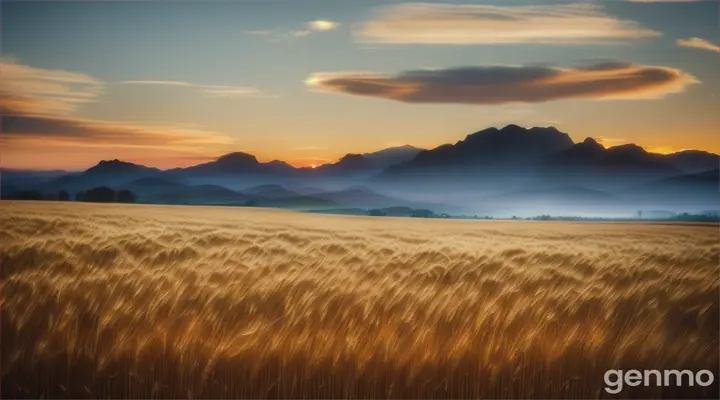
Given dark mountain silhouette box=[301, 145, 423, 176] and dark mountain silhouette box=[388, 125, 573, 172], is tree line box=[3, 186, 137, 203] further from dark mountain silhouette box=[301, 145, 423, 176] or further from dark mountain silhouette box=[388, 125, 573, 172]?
dark mountain silhouette box=[388, 125, 573, 172]

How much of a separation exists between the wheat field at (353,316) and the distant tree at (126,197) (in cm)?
39

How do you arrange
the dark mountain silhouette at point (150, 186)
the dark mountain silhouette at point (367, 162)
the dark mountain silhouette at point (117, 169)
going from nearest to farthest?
the dark mountain silhouette at point (367, 162) < the dark mountain silhouette at point (117, 169) < the dark mountain silhouette at point (150, 186)

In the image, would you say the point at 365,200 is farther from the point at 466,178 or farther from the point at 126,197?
the point at 126,197

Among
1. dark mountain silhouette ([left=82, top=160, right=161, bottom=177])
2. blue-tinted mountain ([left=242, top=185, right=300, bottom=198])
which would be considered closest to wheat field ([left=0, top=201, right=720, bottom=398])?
blue-tinted mountain ([left=242, top=185, right=300, bottom=198])

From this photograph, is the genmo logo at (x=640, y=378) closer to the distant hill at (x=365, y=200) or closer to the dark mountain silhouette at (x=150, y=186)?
the distant hill at (x=365, y=200)

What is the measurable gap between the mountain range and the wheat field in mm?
337

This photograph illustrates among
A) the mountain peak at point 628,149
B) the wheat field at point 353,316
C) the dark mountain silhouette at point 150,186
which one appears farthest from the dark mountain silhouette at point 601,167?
the dark mountain silhouette at point 150,186

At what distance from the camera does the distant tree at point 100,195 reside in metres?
4.13

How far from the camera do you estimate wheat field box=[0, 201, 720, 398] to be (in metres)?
2.90

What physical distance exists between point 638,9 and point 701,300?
2.20 metres

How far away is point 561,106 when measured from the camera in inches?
153

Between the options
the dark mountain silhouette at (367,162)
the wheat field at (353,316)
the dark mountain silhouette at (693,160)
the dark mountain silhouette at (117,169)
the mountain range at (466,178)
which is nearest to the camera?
the wheat field at (353,316)

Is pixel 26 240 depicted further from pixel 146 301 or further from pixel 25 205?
pixel 146 301

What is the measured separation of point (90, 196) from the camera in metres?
4.30
